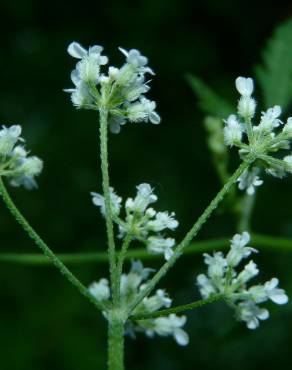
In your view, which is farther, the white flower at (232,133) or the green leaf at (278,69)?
the green leaf at (278,69)

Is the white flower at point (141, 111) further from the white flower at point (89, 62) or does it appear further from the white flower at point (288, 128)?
the white flower at point (288, 128)

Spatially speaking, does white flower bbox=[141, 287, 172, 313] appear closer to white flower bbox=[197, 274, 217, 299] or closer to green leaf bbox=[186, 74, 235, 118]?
white flower bbox=[197, 274, 217, 299]

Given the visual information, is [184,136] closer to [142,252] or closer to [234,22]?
[234,22]

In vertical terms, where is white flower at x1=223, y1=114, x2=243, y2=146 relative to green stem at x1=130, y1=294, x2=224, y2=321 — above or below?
above

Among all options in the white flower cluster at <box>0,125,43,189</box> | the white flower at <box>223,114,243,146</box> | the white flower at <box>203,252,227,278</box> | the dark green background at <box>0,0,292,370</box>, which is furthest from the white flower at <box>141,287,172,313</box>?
the dark green background at <box>0,0,292,370</box>

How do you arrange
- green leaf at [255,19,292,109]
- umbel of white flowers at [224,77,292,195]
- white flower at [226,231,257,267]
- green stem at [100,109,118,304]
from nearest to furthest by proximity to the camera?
green stem at [100,109,118,304], white flower at [226,231,257,267], umbel of white flowers at [224,77,292,195], green leaf at [255,19,292,109]

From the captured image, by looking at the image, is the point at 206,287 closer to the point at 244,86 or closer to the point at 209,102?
the point at 244,86

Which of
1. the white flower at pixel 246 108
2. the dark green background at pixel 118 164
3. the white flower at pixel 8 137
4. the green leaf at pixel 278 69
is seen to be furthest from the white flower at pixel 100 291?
the green leaf at pixel 278 69
